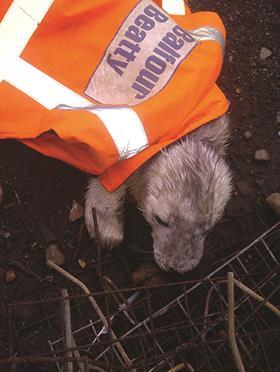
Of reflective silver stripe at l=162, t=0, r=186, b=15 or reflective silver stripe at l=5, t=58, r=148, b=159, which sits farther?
reflective silver stripe at l=162, t=0, r=186, b=15

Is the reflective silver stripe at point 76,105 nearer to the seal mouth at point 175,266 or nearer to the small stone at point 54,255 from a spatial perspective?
the seal mouth at point 175,266

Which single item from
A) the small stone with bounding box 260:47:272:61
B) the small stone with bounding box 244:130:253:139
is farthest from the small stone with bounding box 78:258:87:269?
the small stone with bounding box 260:47:272:61

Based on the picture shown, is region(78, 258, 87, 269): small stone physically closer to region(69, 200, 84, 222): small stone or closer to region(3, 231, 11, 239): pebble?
region(69, 200, 84, 222): small stone

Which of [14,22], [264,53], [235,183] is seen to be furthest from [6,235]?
[264,53]

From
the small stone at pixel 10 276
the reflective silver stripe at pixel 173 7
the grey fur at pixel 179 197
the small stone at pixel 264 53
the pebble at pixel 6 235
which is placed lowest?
the small stone at pixel 10 276

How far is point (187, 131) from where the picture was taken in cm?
279

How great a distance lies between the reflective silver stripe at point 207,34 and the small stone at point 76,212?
118 centimetres

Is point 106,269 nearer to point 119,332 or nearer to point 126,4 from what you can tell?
point 119,332

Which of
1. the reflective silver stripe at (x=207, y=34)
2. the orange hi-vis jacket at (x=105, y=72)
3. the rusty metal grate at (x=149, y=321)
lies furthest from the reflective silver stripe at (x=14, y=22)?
the rusty metal grate at (x=149, y=321)

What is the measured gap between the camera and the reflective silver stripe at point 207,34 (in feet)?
9.56

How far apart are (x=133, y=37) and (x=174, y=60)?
0.26 meters

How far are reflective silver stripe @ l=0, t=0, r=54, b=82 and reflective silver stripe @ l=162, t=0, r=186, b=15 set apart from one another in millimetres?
660

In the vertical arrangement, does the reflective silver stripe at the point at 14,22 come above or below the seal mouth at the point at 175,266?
above

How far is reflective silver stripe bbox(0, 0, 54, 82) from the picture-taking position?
2.75m
